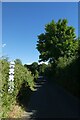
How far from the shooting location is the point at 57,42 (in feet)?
138

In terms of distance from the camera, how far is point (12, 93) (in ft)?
38.4

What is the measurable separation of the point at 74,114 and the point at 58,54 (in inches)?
1124

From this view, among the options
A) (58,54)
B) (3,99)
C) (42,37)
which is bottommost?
(3,99)

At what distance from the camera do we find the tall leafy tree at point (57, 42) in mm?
41344

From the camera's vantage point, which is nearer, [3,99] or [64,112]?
[3,99]

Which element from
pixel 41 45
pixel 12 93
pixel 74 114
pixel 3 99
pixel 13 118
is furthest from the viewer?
pixel 41 45

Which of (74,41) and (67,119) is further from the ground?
(74,41)

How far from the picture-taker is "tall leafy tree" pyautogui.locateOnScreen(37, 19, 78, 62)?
4134 centimetres

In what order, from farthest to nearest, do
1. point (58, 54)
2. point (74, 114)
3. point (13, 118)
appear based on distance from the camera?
point (58, 54)
point (74, 114)
point (13, 118)

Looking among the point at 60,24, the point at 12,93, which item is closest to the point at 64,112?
the point at 12,93

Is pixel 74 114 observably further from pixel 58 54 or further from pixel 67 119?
pixel 58 54

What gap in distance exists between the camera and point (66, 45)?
41469mm

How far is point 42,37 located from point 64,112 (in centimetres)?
3238

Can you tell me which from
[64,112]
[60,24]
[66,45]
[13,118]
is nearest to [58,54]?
[66,45]
